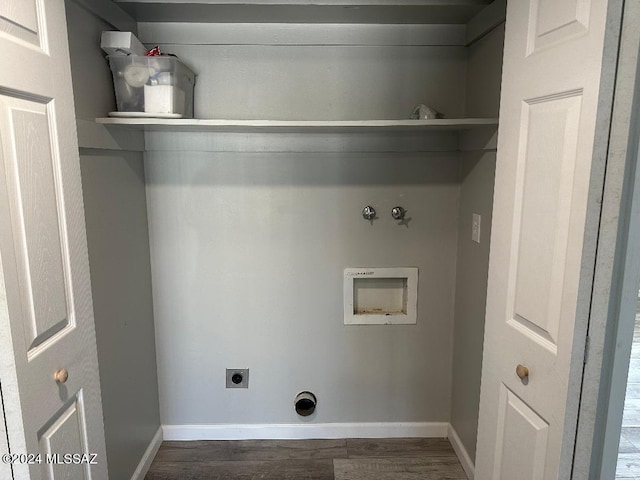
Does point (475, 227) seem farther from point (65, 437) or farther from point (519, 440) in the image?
point (65, 437)

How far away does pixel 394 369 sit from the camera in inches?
92.1

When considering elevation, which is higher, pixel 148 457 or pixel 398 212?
pixel 398 212

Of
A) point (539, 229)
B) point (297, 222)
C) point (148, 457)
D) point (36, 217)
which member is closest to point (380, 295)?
point (297, 222)

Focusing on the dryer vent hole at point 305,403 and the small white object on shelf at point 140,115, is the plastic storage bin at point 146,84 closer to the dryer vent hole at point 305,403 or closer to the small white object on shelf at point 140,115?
the small white object on shelf at point 140,115

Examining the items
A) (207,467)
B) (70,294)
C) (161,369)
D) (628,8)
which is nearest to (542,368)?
(628,8)

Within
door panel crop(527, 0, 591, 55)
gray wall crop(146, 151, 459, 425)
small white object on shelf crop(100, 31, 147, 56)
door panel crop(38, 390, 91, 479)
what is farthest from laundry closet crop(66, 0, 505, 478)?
door panel crop(527, 0, 591, 55)

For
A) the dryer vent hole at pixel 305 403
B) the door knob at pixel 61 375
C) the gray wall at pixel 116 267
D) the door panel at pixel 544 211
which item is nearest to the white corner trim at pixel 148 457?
the gray wall at pixel 116 267

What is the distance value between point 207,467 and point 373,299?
1.18 metres

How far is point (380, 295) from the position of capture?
2305mm

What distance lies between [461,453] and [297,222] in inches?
55.8

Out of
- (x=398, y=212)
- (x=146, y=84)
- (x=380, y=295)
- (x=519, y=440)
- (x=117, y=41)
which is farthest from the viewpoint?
(x=380, y=295)

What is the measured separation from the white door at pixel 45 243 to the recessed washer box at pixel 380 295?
4.10 feet

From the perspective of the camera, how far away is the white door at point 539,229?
39.3 inches

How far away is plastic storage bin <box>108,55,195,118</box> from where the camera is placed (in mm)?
1740
